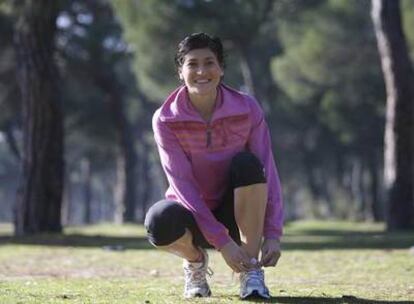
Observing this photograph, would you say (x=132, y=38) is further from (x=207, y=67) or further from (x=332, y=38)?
(x=207, y=67)

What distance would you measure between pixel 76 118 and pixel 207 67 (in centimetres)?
2402

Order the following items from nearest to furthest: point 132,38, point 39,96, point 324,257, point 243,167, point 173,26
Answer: point 243,167 < point 324,257 < point 39,96 < point 173,26 < point 132,38

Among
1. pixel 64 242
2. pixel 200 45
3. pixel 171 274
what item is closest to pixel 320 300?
pixel 200 45

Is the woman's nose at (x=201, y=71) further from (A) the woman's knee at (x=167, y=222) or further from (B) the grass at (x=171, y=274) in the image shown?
(B) the grass at (x=171, y=274)

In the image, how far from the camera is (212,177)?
11.6 ft

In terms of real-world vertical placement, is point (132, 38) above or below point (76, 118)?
above

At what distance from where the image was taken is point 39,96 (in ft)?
36.0

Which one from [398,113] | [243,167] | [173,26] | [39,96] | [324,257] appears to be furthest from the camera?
[173,26]

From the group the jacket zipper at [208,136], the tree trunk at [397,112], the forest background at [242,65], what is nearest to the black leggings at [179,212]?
the jacket zipper at [208,136]

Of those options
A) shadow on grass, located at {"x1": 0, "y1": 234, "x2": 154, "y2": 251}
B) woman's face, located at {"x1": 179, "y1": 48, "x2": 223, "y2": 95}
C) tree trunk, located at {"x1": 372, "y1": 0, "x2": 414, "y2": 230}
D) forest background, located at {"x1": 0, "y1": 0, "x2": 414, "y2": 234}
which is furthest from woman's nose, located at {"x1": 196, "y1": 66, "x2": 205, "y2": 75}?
forest background, located at {"x1": 0, "y1": 0, "x2": 414, "y2": 234}

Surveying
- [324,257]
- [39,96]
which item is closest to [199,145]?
[324,257]

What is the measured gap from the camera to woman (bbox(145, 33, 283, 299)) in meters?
3.35

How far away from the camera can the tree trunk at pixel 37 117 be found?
434 inches

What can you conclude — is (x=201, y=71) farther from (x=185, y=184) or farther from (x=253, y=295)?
(x=253, y=295)
